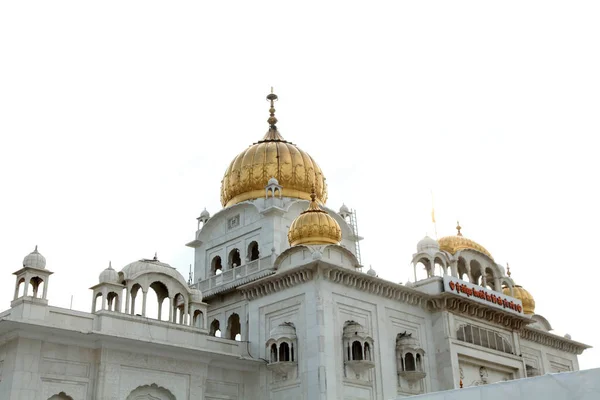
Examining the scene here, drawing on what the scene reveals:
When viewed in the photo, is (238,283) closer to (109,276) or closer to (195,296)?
(195,296)

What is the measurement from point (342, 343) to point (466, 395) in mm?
9300

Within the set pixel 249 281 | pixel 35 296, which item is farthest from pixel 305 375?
pixel 35 296

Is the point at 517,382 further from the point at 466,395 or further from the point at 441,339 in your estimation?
the point at 441,339

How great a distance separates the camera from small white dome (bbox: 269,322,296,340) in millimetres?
23906

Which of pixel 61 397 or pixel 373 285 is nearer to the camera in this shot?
pixel 61 397

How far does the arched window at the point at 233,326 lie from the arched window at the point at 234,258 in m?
2.77

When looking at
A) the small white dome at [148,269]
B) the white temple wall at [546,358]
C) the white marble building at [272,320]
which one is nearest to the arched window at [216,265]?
the white marble building at [272,320]

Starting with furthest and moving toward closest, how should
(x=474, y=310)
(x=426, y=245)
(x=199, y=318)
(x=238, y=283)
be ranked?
1. (x=426, y=245)
2. (x=474, y=310)
3. (x=238, y=283)
4. (x=199, y=318)

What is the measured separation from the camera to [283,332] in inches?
944

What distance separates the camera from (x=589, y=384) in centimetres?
1327

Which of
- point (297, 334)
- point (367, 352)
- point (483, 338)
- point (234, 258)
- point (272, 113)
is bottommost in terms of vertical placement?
point (367, 352)

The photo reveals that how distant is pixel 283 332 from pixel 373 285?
11.8ft

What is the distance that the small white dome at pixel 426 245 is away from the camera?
1134 inches

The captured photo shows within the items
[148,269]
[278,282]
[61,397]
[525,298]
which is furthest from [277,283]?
[525,298]
